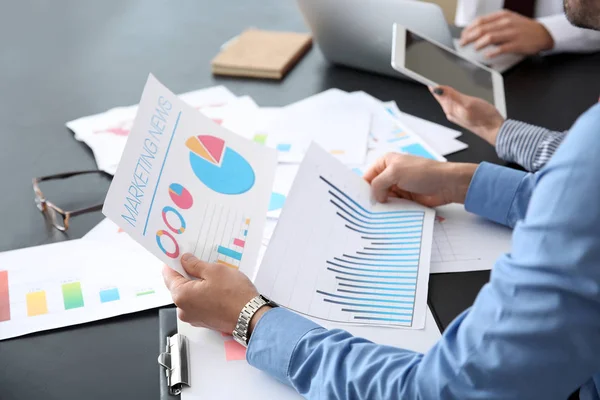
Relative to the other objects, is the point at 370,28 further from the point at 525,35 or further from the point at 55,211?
the point at 55,211

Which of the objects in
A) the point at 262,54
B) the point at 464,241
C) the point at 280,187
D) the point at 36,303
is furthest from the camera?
the point at 262,54

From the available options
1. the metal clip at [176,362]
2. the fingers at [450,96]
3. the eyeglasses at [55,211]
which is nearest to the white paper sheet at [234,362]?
the metal clip at [176,362]

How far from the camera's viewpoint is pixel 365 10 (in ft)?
5.17

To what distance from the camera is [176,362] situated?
0.88 m

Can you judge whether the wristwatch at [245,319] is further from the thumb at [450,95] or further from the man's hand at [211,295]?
the thumb at [450,95]

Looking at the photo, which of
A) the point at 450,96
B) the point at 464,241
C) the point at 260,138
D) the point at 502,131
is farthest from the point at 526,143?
the point at 260,138

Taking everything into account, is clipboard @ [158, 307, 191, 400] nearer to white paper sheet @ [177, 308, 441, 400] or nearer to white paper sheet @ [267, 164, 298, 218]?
white paper sheet @ [177, 308, 441, 400]

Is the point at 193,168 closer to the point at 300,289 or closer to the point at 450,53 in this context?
the point at 300,289

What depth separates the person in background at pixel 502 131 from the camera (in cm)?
129

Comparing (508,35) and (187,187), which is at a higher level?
(508,35)

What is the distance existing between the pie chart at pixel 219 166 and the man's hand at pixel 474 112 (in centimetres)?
49

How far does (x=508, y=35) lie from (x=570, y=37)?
177 mm

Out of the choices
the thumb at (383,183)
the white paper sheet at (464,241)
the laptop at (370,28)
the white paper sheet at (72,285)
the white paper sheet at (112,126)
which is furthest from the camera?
the laptop at (370,28)

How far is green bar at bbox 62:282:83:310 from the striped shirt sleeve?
795 millimetres
